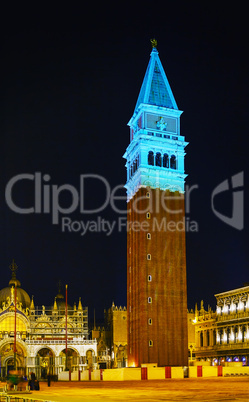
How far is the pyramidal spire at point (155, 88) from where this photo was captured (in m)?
84.8

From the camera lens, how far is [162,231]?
79.2 metres

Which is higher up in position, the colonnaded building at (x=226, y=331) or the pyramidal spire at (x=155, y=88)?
the pyramidal spire at (x=155, y=88)

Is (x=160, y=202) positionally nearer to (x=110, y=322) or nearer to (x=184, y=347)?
(x=184, y=347)

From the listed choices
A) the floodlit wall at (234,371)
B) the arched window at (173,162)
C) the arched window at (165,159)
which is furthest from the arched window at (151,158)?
the floodlit wall at (234,371)

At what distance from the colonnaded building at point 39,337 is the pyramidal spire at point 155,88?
38.5m

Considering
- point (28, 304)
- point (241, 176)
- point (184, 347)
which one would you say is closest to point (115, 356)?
point (28, 304)

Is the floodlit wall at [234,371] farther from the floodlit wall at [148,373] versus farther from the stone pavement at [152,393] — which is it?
the stone pavement at [152,393]

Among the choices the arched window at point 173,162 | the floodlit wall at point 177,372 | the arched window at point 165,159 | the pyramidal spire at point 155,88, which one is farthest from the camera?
the pyramidal spire at point 155,88

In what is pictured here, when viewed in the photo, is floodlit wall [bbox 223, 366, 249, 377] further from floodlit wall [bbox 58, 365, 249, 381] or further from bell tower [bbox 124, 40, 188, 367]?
bell tower [bbox 124, 40, 188, 367]

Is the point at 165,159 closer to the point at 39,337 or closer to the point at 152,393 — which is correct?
the point at 39,337

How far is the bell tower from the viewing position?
248ft

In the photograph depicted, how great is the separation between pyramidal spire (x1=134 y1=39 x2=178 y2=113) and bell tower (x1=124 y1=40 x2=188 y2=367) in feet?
0.44

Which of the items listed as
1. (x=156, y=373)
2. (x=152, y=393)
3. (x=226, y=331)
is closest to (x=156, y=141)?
(x=156, y=373)

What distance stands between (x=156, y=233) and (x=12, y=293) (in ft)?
139
